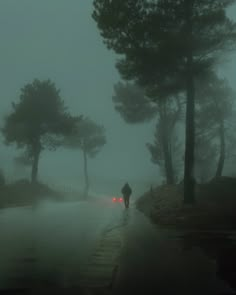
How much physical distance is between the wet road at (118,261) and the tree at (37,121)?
3770cm

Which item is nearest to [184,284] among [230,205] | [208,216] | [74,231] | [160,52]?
[74,231]

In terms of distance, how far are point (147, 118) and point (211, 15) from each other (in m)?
18.8

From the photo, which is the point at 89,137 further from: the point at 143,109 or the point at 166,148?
the point at 166,148

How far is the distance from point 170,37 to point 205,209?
782 cm

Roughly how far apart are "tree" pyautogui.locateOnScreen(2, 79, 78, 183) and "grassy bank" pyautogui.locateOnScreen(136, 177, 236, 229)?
30277 millimetres

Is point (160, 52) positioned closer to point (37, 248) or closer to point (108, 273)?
point (37, 248)

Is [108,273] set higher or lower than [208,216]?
lower

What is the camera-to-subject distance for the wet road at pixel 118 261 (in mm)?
7754

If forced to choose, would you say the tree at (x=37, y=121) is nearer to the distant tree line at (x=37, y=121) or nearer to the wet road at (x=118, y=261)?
the distant tree line at (x=37, y=121)

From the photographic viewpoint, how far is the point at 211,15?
23.4 metres

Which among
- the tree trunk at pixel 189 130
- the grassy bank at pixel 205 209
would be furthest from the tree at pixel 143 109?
the tree trunk at pixel 189 130

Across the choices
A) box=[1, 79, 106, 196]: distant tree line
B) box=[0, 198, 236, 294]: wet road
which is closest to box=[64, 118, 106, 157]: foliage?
box=[1, 79, 106, 196]: distant tree line

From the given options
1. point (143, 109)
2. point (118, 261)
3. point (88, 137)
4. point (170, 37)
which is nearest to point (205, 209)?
point (170, 37)

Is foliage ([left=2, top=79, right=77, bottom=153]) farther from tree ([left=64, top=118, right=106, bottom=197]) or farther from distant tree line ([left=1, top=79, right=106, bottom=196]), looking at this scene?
tree ([left=64, top=118, right=106, bottom=197])
